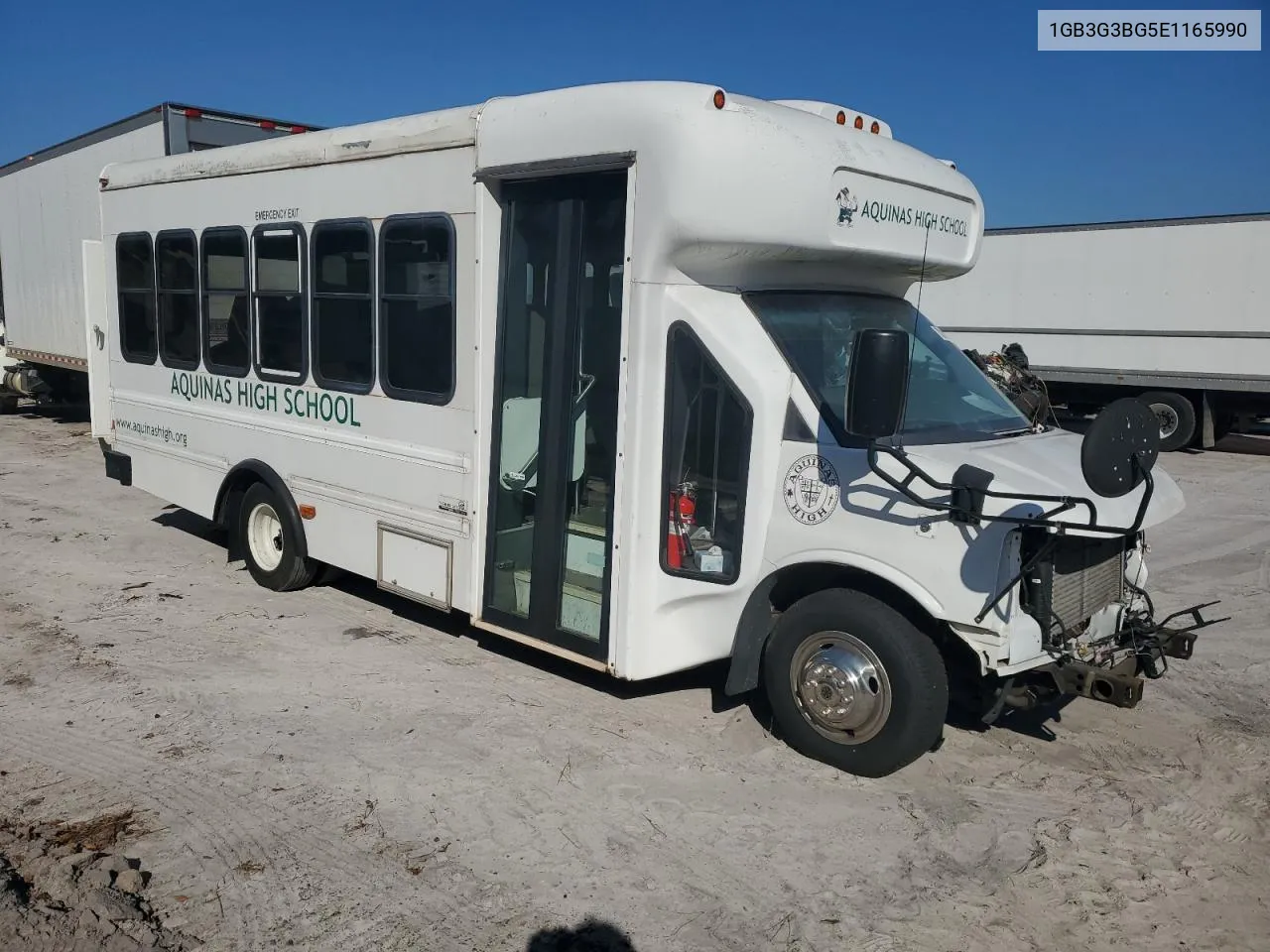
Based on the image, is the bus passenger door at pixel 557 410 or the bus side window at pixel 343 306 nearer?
the bus passenger door at pixel 557 410

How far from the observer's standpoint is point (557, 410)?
5090 millimetres

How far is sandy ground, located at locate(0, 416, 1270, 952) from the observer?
3.55 m

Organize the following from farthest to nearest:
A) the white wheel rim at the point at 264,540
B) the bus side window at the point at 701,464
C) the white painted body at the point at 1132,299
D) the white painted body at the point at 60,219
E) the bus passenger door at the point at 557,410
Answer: the white painted body at the point at 1132,299 → the white painted body at the point at 60,219 → the white wheel rim at the point at 264,540 → the bus passenger door at the point at 557,410 → the bus side window at the point at 701,464

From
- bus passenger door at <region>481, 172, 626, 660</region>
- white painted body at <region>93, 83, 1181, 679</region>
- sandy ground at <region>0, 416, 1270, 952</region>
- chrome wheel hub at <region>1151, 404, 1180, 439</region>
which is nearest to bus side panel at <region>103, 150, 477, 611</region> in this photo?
white painted body at <region>93, 83, 1181, 679</region>

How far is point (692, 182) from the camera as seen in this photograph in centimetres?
438

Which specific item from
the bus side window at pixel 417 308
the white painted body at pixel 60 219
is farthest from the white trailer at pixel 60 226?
the bus side window at pixel 417 308

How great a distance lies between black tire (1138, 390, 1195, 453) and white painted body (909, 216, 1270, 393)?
0.36 meters

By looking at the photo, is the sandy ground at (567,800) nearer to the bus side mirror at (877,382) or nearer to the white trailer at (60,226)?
the bus side mirror at (877,382)

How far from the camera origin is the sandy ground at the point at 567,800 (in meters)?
3.55

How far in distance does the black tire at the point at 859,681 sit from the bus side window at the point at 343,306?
2957 mm

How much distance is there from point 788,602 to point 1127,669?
156 cm

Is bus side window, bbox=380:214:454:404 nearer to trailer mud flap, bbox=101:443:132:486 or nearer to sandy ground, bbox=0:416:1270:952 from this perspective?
sandy ground, bbox=0:416:1270:952

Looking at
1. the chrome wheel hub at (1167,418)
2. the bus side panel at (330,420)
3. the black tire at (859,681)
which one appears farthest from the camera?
the chrome wheel hub at (1167,418)

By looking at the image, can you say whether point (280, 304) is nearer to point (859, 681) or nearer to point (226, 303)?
point (226, 303)
